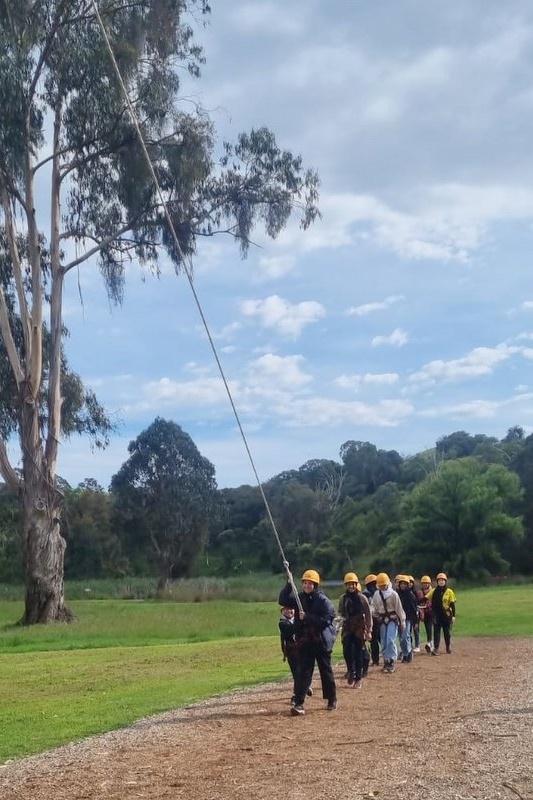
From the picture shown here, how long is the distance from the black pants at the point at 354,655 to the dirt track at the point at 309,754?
3.08 ft

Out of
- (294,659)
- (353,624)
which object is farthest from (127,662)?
(294,659)

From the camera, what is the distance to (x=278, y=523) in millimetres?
79875

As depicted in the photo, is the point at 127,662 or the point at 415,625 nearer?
the point at 127,662

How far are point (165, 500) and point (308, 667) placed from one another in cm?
5889

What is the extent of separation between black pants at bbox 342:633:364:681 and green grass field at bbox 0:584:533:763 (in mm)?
1437

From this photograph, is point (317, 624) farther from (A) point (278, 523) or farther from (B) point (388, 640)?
(A) point (278, 523)

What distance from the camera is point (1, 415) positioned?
31.5 meters

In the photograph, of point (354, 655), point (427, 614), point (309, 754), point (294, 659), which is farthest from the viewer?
point (427, 614)

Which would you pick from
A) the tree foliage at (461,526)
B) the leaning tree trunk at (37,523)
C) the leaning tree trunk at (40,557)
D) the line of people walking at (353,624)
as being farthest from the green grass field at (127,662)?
the tree foliage at (461,526)

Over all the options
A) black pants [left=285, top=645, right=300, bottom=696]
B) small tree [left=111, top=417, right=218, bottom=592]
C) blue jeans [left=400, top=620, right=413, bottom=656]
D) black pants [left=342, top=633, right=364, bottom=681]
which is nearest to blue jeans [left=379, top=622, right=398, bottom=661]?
blue jeans [left=400, top=620, right=413, bottom=656]

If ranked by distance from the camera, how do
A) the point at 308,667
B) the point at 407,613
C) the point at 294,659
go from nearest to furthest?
the point at 308,667
the point at 294,659
the point at 407,613

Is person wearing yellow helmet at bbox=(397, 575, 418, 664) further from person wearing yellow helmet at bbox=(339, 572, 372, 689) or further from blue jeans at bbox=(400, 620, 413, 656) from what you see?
person wearing yellow helmet at bbox=(339, 572, 372, 689)

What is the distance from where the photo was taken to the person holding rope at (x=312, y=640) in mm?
11039

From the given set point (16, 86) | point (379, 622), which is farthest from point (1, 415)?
point (379, 622)
